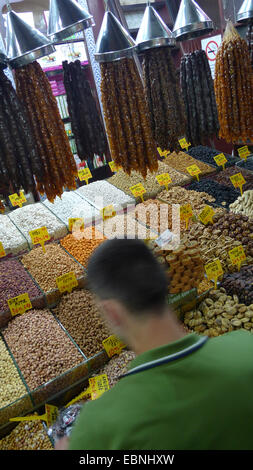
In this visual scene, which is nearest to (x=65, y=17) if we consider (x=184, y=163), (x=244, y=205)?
(x=244, y=205)

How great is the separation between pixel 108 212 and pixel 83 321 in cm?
129

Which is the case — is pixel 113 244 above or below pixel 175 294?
above

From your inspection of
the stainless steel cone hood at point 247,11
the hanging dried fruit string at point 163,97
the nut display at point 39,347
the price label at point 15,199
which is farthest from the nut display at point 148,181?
the nut display at point 39,347

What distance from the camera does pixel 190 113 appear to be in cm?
268

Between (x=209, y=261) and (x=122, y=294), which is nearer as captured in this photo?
(x=122, y=294)

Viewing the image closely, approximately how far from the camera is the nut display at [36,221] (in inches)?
128

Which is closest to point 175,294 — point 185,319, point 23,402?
point 185,319

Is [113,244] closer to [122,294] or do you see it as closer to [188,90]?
[122,294]

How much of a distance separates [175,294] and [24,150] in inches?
56.8

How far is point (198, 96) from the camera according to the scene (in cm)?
264

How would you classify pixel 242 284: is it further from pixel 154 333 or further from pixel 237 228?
pixel 154 333

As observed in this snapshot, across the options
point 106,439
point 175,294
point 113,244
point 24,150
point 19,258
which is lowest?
point 175,294

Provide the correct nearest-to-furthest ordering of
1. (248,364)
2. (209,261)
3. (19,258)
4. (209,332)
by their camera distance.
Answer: (248,364), (209,332), (209,261), (19,258)

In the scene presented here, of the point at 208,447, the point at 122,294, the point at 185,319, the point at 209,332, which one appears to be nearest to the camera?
the point at 208,447
